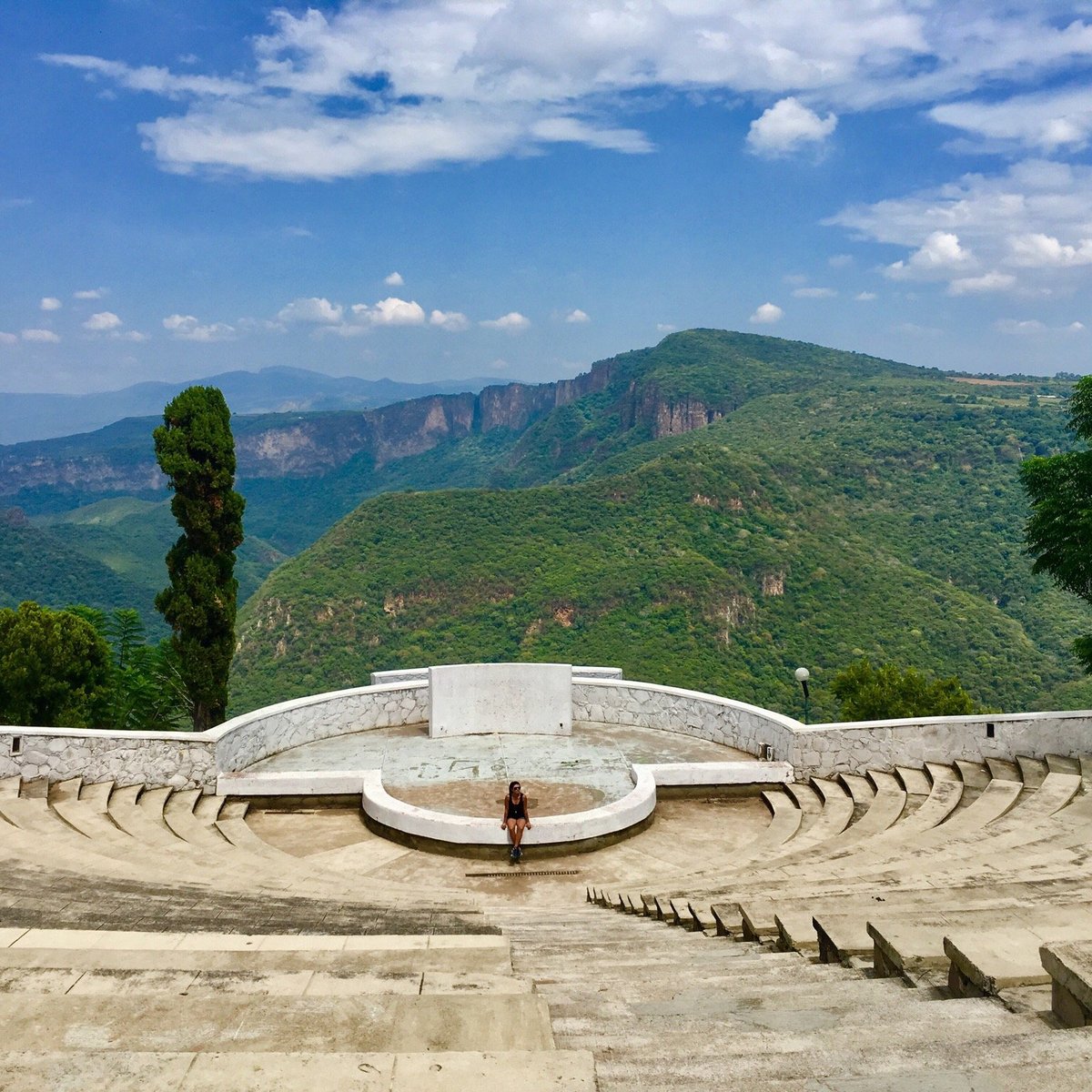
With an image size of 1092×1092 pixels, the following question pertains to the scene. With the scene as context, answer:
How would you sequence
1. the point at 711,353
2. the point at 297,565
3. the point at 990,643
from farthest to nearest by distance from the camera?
1. the point at 711,353
2. the point at 297,565
3. the point at 990,643

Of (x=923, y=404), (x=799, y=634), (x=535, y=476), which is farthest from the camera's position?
(x=535, y=476)

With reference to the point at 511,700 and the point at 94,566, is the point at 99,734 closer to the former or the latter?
the point at 511,700

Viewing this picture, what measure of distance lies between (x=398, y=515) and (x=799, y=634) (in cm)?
4038

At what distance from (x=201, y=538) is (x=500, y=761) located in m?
7.53

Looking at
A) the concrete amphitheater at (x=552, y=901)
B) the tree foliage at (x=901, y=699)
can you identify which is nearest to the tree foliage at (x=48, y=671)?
the concrete amphitheater at (x=552, y=901)

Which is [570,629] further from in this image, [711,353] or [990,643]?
[711,353]

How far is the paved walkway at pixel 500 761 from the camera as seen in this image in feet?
42.3

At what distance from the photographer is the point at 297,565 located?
3113 inches

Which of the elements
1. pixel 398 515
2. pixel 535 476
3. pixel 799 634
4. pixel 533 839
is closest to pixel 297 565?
pixel 398 515

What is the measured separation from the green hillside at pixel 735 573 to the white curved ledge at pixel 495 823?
1370 inches

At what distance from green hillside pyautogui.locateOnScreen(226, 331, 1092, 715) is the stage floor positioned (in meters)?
31.5

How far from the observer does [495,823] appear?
1137cm

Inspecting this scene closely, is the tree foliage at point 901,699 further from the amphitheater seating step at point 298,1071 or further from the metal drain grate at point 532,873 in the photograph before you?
the amphitheater seating step at point 298,1071

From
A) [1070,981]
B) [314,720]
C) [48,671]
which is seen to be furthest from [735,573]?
→ [1070,981]
